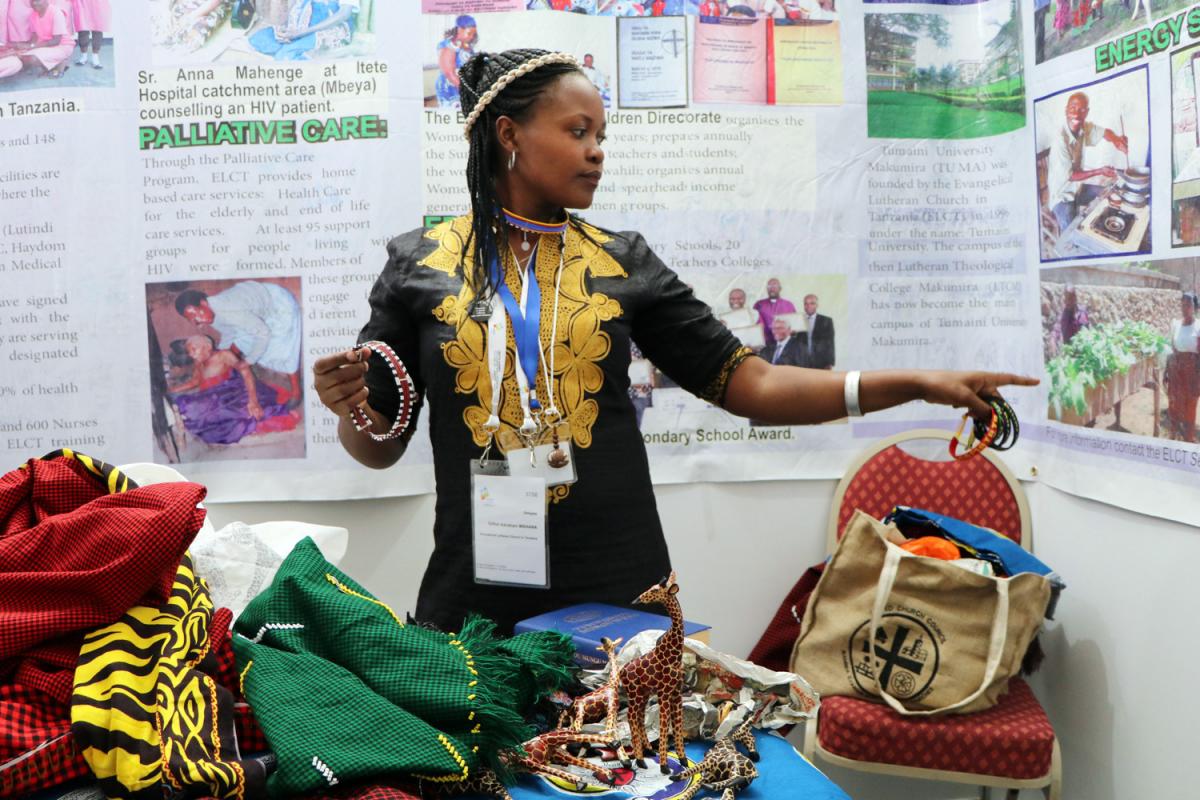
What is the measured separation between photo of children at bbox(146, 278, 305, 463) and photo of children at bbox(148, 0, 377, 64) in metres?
0.61

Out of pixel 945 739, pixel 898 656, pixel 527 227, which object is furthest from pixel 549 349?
pixel 945 739

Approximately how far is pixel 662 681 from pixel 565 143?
1.06m

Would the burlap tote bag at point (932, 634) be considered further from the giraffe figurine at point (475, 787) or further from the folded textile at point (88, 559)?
the folded textile at point (88, 559)

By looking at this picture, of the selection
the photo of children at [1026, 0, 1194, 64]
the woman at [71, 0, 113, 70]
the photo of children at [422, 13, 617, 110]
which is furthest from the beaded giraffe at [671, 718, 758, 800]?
the woman at [71, 0, 113, 70]

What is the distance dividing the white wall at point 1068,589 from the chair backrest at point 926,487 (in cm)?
9

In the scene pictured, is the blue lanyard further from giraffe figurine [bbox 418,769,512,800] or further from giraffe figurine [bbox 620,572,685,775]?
giraffe figurine [bbox 418,769,512,800]

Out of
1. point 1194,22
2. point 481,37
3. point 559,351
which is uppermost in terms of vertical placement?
point 481,37

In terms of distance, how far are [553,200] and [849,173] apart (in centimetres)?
148

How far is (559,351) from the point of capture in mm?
1920

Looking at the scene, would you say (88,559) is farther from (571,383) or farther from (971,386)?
(971,386)

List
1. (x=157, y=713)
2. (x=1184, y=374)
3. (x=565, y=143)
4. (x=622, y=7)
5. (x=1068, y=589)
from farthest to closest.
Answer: (x=622, y=7) → (x=1068, y=589) → (x=1184, y=374) → (x=565, y=143) → (x=157, y=713)

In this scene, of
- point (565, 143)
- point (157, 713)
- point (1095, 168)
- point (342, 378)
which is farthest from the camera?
point (1095, 168)

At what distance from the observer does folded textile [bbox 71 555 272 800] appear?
99 centimetres

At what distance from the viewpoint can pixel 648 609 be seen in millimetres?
1949
